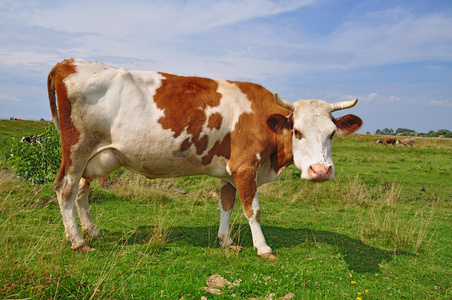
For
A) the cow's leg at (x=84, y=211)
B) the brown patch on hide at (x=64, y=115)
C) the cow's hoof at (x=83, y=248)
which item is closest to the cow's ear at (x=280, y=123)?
the brown patch on hide at (x=64, y=115)

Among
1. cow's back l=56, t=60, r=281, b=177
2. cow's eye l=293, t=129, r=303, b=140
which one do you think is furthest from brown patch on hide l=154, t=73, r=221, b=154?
cow's eye l=293, t=129, r=303, b=140

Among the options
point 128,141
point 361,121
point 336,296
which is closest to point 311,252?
point 336,296

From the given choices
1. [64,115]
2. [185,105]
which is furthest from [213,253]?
[64,115]

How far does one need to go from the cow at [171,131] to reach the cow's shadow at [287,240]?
0.49m

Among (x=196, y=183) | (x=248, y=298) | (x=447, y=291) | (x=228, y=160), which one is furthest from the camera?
(x=196, y=183)

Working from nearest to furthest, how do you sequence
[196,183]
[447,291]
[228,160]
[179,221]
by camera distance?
[447,291]
[228,160]
[179,221]
[196,183]

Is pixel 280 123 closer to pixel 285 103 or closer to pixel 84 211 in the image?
pixel 285 103

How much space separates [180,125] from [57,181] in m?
2.32

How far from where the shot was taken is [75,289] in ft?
12.9

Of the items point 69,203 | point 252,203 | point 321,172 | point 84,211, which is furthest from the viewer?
point 84,211

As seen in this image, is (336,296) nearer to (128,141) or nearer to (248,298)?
(248,298)

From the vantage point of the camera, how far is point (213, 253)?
5.95 metres

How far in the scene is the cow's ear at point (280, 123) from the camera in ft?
20.5

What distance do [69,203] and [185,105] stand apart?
8.46 ft
